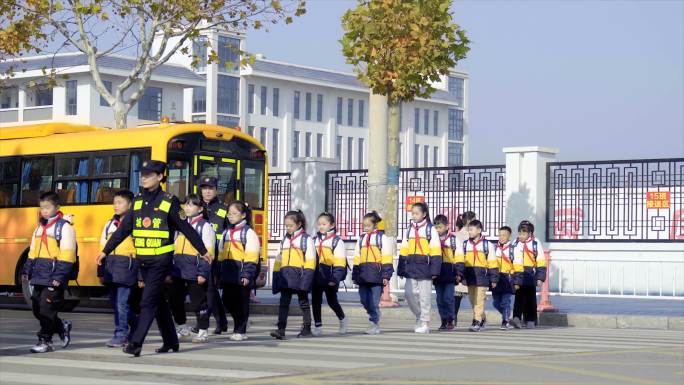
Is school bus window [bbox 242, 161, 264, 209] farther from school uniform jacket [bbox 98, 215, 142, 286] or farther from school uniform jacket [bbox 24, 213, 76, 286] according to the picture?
school uniform jacket [bbox 24, 213, 76, 286]

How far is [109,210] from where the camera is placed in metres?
22.6

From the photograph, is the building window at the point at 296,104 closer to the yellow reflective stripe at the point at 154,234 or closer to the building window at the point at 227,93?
the building window at the point at 227,93

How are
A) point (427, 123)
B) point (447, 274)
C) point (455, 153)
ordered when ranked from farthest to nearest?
point (455, 153), point (427, 123), point (447, 274)

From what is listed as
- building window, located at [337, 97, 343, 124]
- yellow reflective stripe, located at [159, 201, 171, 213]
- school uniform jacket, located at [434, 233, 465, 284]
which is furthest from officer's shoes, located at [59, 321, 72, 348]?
building window, located at [337, 97, 343, 124]

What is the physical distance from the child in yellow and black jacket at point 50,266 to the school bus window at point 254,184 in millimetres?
10097

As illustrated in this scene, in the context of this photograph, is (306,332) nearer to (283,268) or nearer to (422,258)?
(283,268)

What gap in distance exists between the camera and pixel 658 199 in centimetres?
2875

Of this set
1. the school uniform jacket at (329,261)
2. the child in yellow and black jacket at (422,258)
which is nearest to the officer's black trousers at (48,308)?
the school uniform jacket at (329,261)

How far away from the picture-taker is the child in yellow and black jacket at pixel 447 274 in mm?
Answer: 18625

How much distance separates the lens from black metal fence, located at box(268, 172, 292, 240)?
111 feet

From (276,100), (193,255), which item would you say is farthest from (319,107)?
(193,255)

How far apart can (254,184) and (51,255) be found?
1057 cm

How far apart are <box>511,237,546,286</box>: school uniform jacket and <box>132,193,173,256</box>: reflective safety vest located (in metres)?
8.09

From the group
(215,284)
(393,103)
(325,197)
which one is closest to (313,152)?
(325,197)
